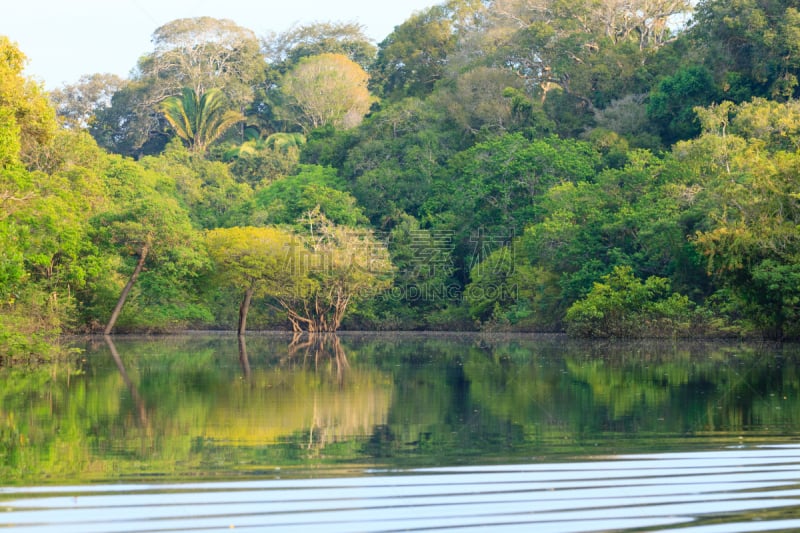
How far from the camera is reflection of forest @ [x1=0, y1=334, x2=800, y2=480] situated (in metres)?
9.00

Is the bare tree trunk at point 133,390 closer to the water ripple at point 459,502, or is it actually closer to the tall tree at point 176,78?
the water ripple at point 459,502

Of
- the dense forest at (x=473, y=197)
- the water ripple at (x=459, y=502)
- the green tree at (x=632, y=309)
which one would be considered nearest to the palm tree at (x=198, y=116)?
the dense forest at (x=473, y=197)

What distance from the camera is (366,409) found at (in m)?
12.7

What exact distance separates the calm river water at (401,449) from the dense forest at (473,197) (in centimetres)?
728

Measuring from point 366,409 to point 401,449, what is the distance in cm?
350

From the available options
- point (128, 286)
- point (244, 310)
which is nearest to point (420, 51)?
point (244, 310)

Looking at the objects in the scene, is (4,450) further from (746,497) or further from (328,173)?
(328,173)

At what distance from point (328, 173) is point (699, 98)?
16.9m

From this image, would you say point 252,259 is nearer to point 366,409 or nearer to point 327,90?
point 366,409

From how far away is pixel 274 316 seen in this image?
1655 inches

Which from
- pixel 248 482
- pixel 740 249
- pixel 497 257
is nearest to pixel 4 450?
pixel 248 482

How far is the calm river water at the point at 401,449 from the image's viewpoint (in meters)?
6.37

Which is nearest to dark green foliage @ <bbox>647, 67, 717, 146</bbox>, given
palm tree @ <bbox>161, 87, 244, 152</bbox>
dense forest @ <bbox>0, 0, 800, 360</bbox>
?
dense forest @ <bbox>0, 0, 800, 360</bbox>

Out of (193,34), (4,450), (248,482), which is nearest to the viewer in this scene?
(248,482)
